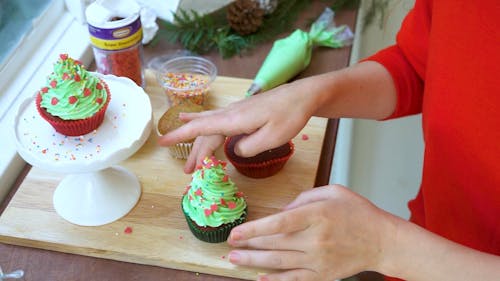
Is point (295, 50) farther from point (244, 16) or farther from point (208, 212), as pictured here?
point (208, 212)

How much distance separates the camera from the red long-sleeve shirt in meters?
0.78

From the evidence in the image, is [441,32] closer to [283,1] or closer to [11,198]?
[283,1]

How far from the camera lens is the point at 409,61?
958mm

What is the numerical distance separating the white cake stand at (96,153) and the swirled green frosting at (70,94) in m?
0.04

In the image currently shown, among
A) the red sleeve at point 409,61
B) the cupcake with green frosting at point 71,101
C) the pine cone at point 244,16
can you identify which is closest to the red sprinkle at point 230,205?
the cupcake with green frosting at point 71,101

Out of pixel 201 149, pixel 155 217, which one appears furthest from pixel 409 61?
pixel 155 217

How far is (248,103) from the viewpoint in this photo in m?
0.86

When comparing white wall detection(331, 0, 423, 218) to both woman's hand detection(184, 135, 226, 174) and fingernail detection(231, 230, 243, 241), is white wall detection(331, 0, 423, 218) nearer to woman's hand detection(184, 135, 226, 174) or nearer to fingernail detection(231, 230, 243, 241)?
woman's hand detection(184, 135, 226, 174)

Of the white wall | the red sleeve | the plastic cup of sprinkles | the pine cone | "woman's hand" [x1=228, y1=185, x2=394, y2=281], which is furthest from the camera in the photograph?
the white wall

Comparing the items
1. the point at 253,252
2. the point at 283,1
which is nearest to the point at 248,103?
the point at 253,252

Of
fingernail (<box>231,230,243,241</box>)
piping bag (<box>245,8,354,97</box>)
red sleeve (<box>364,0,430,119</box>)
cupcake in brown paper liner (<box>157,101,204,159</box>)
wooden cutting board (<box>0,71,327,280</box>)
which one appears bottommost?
wooden cutting board (<box>0,71,327,280</box>)

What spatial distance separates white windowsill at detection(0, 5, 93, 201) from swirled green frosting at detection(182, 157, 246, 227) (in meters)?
0.34

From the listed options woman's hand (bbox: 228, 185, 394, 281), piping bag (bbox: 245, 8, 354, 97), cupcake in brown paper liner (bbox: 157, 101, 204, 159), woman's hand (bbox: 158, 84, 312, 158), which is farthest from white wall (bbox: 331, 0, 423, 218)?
woman's hand (bbox: 228, 185, 394, 281)

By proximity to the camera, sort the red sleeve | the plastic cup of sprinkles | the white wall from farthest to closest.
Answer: the white wall < the plastic cup of sprinkles < the red sleeve
